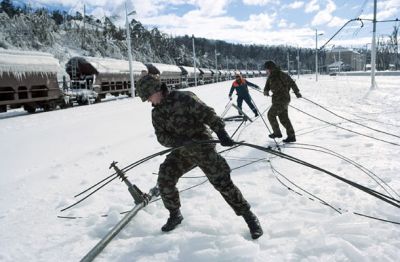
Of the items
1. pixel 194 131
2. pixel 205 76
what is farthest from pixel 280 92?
pixel 205 76

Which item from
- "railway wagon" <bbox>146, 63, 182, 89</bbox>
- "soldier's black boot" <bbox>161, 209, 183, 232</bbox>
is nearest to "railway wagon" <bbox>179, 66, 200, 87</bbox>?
"railway wagon" <bbox>146, 63, 182, 89</bbox>

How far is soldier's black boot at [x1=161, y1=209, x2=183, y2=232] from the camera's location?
3.92m

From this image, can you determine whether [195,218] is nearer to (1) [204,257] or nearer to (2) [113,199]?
(1) [204,257]

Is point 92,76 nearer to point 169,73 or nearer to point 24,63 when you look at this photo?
point 24,63

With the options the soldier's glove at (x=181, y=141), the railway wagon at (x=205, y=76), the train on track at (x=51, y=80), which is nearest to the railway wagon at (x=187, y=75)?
the railway wagon at (x=205, y=76)

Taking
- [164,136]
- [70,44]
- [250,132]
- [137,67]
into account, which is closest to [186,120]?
[164,136]

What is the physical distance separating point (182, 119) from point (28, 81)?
1796 cm

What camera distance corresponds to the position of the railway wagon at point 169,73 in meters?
36.3

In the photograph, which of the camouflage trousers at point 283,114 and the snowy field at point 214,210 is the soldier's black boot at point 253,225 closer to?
the snowy field at point 214,210

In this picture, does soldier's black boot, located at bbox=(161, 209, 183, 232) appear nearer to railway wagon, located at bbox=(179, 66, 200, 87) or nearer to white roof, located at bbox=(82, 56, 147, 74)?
white roof, located at bbox=(82, 56, 147, 74)

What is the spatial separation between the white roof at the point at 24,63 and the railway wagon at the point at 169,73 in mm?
14295

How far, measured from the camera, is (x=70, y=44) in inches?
2042

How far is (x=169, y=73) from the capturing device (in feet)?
132

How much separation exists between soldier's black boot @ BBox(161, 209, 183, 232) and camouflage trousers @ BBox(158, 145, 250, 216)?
0.36 m
